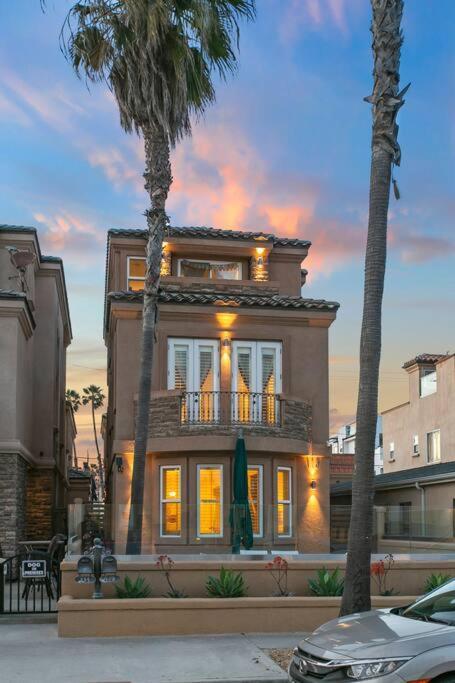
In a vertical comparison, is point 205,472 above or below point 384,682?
above

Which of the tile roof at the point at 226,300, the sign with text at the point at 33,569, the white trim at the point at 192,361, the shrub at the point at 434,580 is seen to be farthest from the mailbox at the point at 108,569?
the tile roof at the point at 226,300

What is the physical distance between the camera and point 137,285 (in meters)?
27.2

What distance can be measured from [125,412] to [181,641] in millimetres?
10485

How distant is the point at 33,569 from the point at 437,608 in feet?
28.2

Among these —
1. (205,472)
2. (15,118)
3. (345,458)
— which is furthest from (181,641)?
(345,458)

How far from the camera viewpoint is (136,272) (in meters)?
27.3

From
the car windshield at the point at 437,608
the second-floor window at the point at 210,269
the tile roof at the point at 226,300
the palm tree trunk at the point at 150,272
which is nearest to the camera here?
the car windshield at the point at 437,608

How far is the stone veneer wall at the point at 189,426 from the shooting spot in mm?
21812

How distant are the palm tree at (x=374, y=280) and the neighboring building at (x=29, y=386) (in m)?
11.4

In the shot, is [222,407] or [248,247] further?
[248,247]

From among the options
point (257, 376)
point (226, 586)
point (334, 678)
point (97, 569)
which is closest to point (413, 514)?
point (226, 586)

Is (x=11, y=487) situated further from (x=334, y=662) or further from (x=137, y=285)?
(x=334, y=662)

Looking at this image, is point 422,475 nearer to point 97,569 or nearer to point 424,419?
point 424,419

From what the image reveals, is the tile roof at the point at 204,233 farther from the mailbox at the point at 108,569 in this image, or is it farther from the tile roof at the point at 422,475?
the mailbox at the point at 108,569
